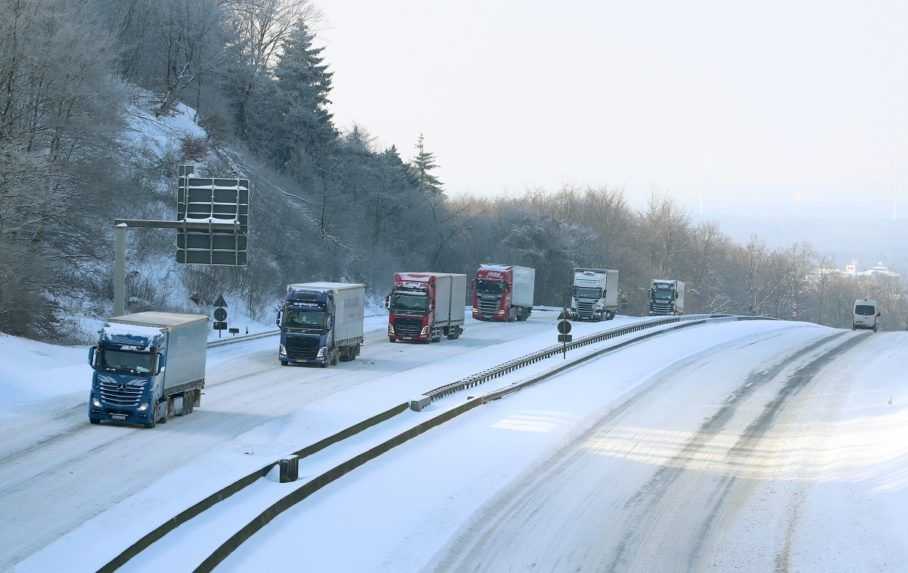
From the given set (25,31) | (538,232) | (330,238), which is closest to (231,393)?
(25,31)

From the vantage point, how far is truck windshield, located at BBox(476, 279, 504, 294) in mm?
64625

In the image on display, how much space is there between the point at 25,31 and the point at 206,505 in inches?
1222

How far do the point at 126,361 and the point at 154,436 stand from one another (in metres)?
2.10

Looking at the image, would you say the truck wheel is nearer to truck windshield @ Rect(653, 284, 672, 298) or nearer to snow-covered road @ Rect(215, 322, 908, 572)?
snow-covered road @ Rect(215, 322, 908, 572)

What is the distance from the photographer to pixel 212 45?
79688 mm

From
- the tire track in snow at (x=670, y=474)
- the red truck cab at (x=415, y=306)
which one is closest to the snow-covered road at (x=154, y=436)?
the red truck cab at (x=415, y=306)

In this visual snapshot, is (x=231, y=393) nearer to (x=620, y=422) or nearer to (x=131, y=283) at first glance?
(x=620, y=422)

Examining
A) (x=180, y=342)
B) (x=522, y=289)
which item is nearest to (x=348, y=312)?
(x=180, y=342)

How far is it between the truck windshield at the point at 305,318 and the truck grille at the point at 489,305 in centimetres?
2722

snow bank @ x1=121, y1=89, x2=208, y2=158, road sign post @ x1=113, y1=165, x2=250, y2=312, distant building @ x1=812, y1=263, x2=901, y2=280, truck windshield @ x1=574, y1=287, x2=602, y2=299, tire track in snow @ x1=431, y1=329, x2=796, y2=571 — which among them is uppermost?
snow bank @ x1=121, y1=89, x2=208, y2=158

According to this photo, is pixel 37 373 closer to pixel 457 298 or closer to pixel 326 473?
pixel 326 473

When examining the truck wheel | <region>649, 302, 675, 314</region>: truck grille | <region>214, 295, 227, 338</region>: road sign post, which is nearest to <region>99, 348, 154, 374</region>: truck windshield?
the truck wheel

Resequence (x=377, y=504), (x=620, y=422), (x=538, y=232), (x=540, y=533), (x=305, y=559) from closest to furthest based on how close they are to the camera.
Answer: (x=305, y=559), (x=540, y=533), (x=377, y=504), (x=620, y=422), (x=538, y=232)

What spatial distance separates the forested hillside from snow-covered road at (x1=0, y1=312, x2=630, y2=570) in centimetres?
1063
